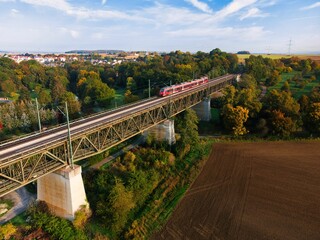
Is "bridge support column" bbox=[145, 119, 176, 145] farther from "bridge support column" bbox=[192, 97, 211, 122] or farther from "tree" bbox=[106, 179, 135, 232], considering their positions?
"bridge support column" bbox=[192, 97, 211, 122]

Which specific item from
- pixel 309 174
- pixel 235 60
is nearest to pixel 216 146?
pixel 309 174

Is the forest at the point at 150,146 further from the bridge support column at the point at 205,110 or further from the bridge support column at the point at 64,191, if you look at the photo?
the bridge support column at the point at 205,110

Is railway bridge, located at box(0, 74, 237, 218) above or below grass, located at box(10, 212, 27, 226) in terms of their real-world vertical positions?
above

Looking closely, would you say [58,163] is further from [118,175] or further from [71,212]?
[118,175]

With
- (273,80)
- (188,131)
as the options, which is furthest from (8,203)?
(273,80)

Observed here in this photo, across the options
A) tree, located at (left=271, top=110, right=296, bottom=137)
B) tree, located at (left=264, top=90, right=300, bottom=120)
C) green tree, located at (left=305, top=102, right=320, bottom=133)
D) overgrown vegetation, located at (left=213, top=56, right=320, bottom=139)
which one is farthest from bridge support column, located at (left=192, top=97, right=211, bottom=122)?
green tree, located at (left=305, top=102, right=320, bottom=133)
